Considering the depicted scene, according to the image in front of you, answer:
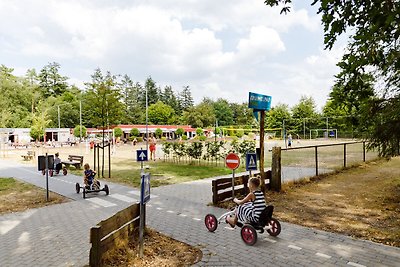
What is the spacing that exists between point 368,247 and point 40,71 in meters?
100

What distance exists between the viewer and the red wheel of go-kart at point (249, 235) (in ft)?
18.4

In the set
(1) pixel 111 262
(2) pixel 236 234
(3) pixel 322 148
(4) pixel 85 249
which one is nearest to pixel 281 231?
(2) pixel 236 234

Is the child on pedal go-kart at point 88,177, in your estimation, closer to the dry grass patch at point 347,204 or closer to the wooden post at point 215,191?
the wooden post at point 215,191

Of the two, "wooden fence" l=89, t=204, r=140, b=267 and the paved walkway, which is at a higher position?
"wooden fence" l=89, t=204, r=140, b=267

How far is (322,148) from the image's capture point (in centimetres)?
1622

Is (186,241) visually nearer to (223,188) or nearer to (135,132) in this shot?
(223,188)

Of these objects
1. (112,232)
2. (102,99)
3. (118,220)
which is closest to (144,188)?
(118,220)

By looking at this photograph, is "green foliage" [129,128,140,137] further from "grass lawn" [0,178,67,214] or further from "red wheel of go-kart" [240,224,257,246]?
"red wheel of go-kart" [240,224,257,246]

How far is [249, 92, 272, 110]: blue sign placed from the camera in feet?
31.4

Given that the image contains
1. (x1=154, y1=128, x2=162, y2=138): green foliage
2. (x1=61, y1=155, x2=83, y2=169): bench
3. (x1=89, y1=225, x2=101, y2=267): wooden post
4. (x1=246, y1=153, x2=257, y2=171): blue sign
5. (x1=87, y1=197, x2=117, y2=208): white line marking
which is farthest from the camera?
(x1=154, y1=128, x2=162, y2=138): green foliage

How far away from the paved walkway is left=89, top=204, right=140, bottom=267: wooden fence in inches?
31.7

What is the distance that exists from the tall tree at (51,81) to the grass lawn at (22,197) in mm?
85612

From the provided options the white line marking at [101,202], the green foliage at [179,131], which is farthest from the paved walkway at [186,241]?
the green foliage at [179,131]

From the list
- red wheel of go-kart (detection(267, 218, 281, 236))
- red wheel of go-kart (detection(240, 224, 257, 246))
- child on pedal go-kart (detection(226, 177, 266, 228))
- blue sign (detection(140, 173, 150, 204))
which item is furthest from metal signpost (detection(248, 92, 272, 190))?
blue sign (detection(140, 173, 150, 204))
